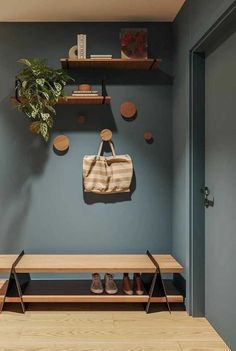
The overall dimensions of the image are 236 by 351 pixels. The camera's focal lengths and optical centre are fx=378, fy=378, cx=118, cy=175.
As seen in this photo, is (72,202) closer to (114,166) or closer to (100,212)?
(100,212)

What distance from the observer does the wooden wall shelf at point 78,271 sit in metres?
2.88

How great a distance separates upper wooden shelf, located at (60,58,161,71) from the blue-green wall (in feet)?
0.30

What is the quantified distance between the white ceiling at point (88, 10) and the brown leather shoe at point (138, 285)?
7.13ft

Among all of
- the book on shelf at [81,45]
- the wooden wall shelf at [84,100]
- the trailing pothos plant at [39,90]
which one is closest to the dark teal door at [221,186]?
the wooden wall shelf at [84,100]

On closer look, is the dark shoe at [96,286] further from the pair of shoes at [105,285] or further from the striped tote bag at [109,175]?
the striped tote bag at [109,175]

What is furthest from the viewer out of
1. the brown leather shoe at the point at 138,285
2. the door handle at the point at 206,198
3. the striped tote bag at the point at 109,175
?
the striped tote bag at the point at 109,175

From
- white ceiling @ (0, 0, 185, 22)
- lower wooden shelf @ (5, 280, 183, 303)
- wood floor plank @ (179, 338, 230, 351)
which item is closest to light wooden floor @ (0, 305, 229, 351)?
wood floor plank @ (179, 338, 230, 351)

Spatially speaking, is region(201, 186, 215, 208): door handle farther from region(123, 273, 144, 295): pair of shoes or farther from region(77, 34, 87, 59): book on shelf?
region(77, 34, 87, 59): book on shelf

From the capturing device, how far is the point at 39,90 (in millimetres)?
3053

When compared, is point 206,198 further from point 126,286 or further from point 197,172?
point 126,286

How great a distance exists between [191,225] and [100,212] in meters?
0.95

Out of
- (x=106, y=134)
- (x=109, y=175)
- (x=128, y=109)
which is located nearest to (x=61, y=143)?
(x=106, y=134)

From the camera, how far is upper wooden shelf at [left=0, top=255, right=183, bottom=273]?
2879 mm

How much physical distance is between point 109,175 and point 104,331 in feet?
4.41
